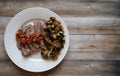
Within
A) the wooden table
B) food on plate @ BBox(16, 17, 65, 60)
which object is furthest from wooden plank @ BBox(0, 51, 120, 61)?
food on plate @ BBox(16, 17, 65, 60)

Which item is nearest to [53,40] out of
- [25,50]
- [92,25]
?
[25,50]

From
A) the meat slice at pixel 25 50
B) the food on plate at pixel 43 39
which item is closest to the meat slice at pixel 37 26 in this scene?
the food on plate at pixel 43 39

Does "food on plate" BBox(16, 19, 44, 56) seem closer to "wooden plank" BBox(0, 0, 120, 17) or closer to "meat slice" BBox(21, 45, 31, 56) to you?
"meat slice" BBox(21, 45, 31, 56)

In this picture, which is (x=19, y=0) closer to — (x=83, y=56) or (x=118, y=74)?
(x=83, y=56)

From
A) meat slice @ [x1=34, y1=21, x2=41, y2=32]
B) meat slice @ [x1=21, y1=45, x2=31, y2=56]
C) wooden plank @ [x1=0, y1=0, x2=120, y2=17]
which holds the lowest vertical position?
meat slice @ [x1=21, y1=45, x2=31, y2=56]

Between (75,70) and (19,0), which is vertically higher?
(19,0)

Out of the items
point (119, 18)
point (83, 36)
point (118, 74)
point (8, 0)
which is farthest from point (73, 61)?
point (8, 0)
